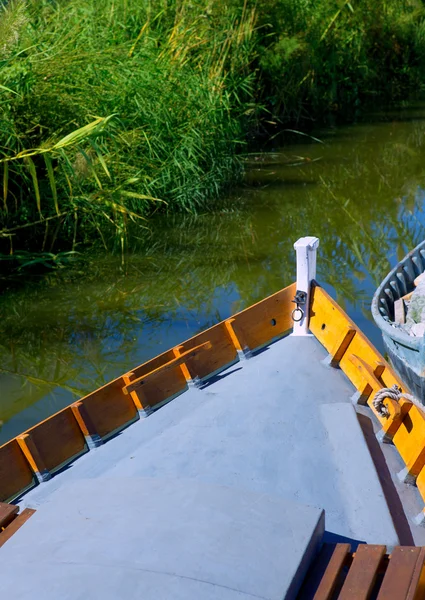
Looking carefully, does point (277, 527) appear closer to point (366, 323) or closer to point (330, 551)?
point (330, 551)

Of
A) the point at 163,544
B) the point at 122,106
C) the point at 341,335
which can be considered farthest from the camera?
the point at 122,106

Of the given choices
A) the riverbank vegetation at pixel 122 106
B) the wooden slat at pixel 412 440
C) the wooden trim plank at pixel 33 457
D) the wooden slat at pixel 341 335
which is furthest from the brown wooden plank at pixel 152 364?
the riverbank vegetation at pixel 122 106

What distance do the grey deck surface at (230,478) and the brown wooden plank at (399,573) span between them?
0.24 meters

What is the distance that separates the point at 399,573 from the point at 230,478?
2.68ft

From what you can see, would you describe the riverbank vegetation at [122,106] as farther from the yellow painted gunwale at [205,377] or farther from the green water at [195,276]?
the yellow painted gunwale at [205,377]

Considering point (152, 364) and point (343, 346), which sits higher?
point (152, 364)

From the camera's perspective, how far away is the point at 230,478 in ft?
9.84

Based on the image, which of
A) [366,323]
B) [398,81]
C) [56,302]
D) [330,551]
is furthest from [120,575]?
[398,81]

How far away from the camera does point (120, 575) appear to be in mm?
2102

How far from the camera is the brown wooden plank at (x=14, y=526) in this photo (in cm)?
262

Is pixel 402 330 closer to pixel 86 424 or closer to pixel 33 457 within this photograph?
pixel 86 424

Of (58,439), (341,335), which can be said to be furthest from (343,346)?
(58,439)

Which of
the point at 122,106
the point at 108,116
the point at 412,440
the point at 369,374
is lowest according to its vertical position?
the point at 412,440

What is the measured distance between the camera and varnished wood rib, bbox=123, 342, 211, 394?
3.66 meters
